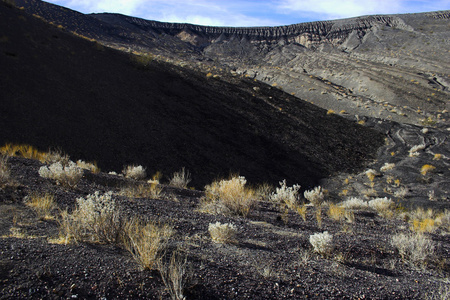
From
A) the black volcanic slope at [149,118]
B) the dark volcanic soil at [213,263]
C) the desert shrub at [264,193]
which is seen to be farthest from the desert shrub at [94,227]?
the black volcanic slope at [149,118]

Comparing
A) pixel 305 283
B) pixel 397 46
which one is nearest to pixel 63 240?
pixel 305 283

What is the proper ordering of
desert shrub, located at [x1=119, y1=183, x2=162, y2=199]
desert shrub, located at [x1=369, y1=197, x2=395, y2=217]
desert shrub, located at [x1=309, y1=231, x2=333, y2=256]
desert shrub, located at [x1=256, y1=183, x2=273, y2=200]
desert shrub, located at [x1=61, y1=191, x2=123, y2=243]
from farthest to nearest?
desert shrub, located at [x1=256, y1=183, x2=273, y2=200]
desert shrub, located at [x1=369, y1=197, x2=395, y2=217]
desert shrub, located at [x1=119, y1=183, x2=162, y2=199]
desert shrub, located at [x1=309, y1=231, x2=333, y2=256]
desert shrub, located at [x1=61, y1=191, x2=123, y2=243]

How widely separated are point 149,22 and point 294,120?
235ft

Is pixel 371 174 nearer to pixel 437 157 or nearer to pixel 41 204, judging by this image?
pixel 437 157

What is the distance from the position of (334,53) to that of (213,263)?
68709mm

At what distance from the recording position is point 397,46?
201 feet

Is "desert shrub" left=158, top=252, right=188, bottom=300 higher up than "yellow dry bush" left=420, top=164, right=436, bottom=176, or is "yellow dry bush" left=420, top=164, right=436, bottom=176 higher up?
"desert shrub" left=158, top=252, right=188, bottom=300

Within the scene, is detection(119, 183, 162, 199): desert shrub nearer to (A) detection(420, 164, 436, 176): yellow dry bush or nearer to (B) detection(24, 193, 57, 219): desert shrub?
(B) detection(24, 193, 57, 219): desert shrub

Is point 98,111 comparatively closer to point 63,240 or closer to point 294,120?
point 63,240

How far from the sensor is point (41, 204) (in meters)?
5.13

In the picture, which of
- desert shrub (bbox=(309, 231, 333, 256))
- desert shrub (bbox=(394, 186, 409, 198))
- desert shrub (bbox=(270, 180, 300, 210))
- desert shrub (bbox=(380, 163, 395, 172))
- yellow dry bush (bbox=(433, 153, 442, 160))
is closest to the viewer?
desert shrub (bbox=(309, 231, 333, 256))

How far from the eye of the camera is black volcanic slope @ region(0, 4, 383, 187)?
13.3 m

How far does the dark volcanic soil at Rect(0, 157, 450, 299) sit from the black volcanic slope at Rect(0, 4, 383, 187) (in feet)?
22.8

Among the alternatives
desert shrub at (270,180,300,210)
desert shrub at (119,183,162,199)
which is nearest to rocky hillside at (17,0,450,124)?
desert shrub at (270,180,300,210)
